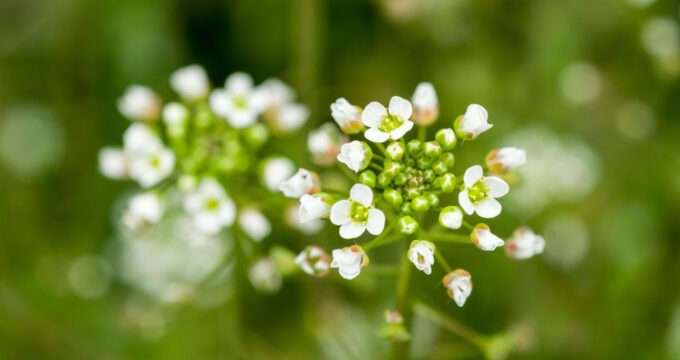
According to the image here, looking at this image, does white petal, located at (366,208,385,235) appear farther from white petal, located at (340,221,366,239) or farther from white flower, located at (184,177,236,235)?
white flower, located at (184,177,236,235)

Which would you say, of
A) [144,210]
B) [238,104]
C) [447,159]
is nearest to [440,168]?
[447,159]

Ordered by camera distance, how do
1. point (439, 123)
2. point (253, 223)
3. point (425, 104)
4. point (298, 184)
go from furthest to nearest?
1. point (439, 123)
2. point (253, 223)
3. point (425, 104)
4. point (298, 184)

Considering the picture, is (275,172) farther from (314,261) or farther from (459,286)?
(459,286)

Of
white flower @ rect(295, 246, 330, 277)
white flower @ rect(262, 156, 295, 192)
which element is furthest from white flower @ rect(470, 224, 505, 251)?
white flower @ rect(262, 156, 295, 192)

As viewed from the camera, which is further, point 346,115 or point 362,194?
point 346,115

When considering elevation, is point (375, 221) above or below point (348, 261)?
above

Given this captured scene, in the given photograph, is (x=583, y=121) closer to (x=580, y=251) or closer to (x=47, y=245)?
(x=580, y=251)

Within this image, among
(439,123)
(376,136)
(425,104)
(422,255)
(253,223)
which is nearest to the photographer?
(422,255)

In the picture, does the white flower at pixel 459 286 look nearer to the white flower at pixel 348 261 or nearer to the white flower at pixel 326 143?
the white flower at pixel 348 261
